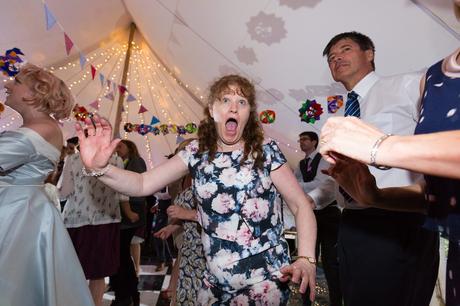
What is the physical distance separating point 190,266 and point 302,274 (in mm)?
1145

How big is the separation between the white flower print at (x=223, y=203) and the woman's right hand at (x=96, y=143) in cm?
40

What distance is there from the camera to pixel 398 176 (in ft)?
4.56

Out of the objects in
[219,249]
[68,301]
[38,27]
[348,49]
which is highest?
[38,27]

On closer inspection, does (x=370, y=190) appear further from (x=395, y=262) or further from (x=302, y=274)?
(x=395, y=262)

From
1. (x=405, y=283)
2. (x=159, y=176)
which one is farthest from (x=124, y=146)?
(x=405, y=283)

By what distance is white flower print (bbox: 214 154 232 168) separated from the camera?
1357 mm

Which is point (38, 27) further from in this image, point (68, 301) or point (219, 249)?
point (219, 249)

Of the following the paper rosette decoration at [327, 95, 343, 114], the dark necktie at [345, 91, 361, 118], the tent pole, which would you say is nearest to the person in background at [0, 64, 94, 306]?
the dark necktie at [345, 91, 361, 118]

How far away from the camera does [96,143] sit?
1227mm

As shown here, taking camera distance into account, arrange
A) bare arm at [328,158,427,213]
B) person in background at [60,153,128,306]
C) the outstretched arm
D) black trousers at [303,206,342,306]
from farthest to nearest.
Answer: black trousers at [303,206,342,306], person in background at [60,153,128,306], the outstretched arm, bare arm at [328,158,427,213]

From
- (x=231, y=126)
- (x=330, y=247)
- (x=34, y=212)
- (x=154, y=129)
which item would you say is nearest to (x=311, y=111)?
(x=330, y=247)

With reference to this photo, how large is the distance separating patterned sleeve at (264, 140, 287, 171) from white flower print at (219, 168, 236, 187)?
0.45ft

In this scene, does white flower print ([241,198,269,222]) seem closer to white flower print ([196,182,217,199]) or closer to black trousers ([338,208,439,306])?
white flower print ([196,182,217,199])

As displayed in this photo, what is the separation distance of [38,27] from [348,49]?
4.51 metres
